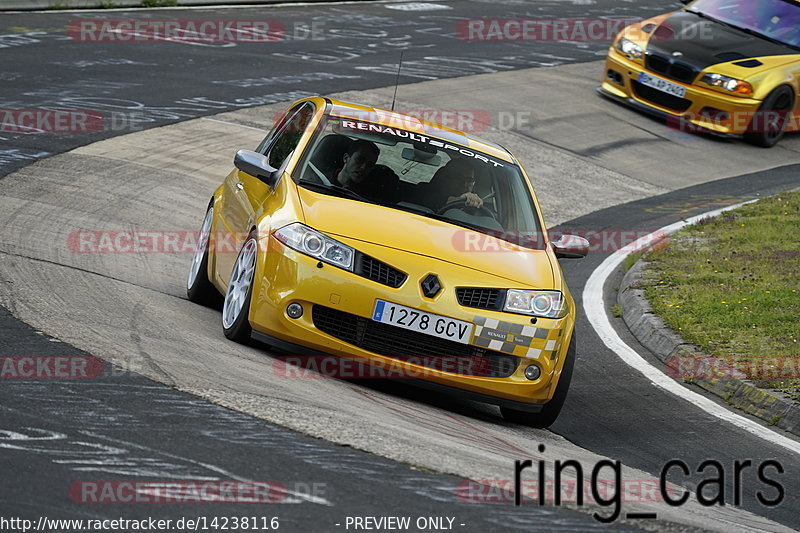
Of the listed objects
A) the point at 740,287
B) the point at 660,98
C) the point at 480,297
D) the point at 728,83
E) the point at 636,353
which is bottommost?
the point at 636,353

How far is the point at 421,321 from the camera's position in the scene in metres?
6.59

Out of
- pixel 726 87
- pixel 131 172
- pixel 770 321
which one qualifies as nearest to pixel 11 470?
pixel 770 321

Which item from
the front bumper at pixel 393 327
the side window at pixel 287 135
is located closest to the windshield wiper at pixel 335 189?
the side window at pixel 287 135

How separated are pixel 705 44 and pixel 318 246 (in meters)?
13.1

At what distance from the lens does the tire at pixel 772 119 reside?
699 inches

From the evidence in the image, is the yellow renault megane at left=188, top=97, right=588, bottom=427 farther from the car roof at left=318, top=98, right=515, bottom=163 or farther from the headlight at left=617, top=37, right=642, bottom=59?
the headlight at left=617, top=37, right=642, bottom=59

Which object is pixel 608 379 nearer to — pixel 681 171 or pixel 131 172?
pixel 131 172

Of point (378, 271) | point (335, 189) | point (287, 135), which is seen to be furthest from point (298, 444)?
point (287, 135)

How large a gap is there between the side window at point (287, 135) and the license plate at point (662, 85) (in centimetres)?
1045

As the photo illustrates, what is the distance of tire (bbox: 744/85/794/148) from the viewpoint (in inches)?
699

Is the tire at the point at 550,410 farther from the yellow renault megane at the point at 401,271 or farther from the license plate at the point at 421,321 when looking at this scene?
the license plate at the point at 421,321

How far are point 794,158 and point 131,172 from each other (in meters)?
10.3

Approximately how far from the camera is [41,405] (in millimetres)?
5250

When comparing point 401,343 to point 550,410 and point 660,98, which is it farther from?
point 660,98
